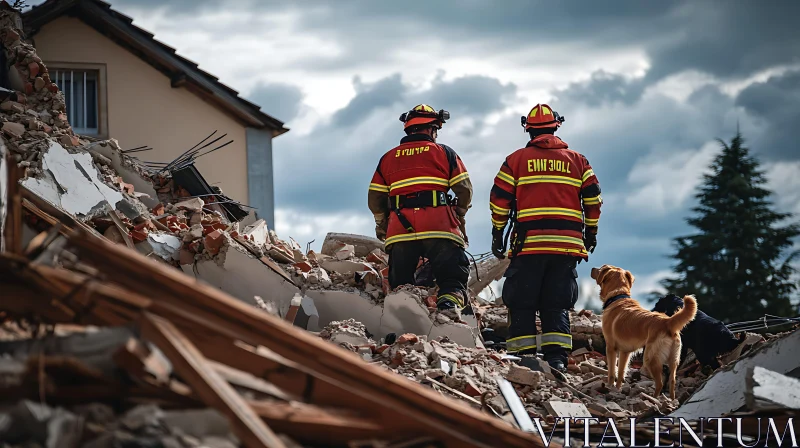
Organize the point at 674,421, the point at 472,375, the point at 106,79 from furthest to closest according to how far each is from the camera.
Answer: the point at 106,79 → the point at 472,375 → the point at 674,421

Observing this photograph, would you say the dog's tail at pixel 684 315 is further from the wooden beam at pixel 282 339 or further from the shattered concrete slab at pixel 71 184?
the shattered concrete slab at pixel 71 184

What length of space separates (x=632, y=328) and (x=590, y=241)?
5.11 feet

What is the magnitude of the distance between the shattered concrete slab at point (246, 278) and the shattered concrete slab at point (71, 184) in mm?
1419

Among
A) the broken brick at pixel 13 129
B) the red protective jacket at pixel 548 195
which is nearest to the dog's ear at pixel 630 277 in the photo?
the red protective jacket at pixel 548 195

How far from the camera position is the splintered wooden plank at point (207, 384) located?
3.29 meters

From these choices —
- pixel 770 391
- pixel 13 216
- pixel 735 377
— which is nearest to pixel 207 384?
pixel 13 216

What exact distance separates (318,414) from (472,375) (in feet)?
13.9

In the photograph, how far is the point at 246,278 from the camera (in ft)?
33.1

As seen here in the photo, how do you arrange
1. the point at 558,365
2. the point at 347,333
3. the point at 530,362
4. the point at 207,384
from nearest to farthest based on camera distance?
the point at 207,384 < the point at 530,362 < the point at 347,333 < the point at 558,365

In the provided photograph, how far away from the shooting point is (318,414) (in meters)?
3.68

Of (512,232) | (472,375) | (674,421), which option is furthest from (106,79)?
(674,421)

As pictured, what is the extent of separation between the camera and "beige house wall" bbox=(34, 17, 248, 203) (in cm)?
1764

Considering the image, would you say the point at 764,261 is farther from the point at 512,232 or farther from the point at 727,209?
the point at 512,232

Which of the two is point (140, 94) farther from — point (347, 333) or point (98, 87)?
point (347, 333)
